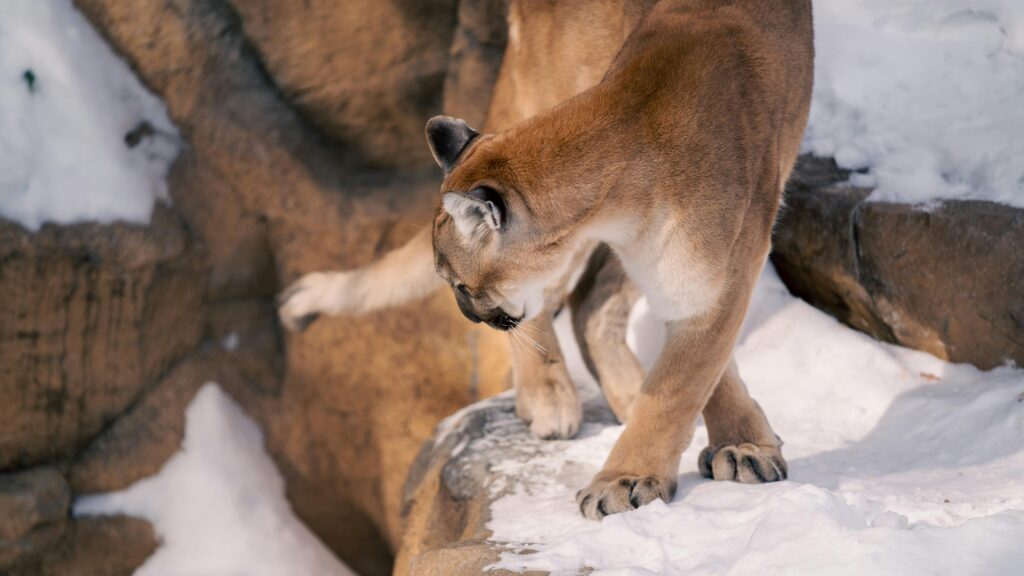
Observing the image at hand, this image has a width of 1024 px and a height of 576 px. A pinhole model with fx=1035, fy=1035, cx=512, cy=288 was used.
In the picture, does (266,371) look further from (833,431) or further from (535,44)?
(833,431)

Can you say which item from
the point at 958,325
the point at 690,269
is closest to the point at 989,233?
the point at 958,325

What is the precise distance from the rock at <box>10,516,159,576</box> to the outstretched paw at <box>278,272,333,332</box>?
1270 millimetres

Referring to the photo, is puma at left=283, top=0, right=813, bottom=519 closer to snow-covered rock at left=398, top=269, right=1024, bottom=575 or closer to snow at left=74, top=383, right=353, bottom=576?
snow-covered rock at left=398, top=269, right=1024, bottom=575

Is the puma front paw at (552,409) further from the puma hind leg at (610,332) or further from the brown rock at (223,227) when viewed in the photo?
the brown rock at (223,227)

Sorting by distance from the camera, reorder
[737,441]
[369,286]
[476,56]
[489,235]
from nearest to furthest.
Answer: [489,235]
[737,441]
[369,286]
[476,56]

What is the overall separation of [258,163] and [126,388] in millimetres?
1190

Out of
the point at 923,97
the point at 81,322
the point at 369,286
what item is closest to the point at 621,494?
the point at 369,286

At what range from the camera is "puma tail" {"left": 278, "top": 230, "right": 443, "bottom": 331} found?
12.6 feet

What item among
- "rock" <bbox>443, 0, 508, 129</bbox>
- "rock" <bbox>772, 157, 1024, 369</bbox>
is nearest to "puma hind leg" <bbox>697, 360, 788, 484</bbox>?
"rock" <bbox>772, 157, 1024, 369</bbox>

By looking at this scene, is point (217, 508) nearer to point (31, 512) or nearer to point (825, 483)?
point (31, 512)

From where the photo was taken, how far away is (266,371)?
17.2 feet

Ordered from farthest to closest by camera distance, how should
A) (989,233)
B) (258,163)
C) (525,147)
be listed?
1. (258,163)
2. (989,233)
3. (525,147)

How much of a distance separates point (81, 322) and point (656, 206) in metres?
2.84

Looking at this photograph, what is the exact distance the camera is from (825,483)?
2.72 metres
